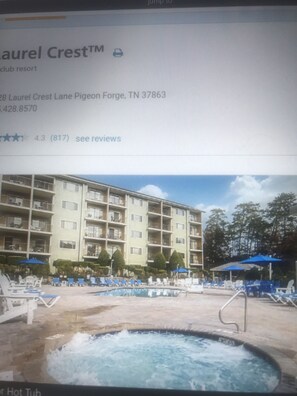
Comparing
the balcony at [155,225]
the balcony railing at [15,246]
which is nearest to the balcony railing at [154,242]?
the balcony at [155,225]

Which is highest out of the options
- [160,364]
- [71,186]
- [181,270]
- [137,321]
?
[71,186]

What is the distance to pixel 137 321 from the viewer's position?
229 cm

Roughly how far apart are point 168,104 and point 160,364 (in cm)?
172

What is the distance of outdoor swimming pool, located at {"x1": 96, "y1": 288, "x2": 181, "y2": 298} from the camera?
2432 millimetres

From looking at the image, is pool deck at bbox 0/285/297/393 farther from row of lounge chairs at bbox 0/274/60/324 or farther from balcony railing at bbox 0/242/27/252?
balcony railing at bbox 0/242/27/252

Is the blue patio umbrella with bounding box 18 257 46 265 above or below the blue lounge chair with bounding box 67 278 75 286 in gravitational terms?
above

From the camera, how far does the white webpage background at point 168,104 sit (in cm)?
215

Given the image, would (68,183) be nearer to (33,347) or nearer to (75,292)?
(75,292)

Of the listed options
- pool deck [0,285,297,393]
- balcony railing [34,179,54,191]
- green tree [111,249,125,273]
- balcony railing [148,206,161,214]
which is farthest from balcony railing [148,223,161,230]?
balcony railing [34,179,54,191]

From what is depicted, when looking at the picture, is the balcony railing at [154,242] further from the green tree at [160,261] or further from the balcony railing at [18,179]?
the balcony railing at [18,179]

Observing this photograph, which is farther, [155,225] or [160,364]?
[155,225]

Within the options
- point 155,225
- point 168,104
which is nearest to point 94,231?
point 155,225

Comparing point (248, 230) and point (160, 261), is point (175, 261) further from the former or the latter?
point (248, 230)

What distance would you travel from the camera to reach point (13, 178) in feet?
7.45
